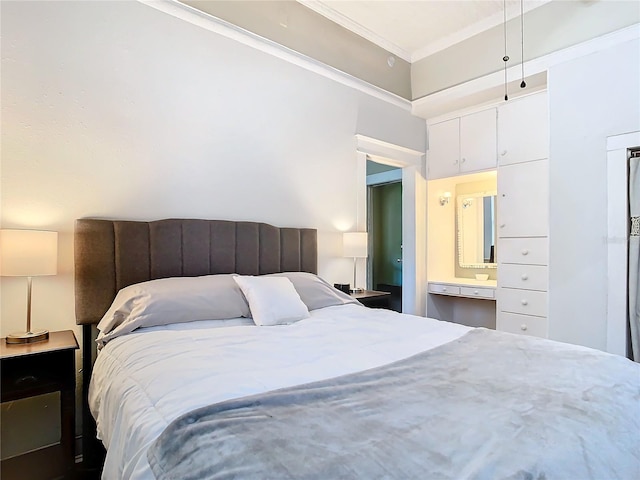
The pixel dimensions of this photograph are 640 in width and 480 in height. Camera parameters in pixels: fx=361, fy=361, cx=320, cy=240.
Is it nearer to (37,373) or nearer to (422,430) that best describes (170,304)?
(37,373)

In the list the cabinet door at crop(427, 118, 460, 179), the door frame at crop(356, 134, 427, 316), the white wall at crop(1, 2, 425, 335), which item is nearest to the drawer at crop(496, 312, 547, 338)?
the door frame at crop(356, 134, 427, 316)

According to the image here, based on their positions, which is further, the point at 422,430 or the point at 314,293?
the point at 314,293

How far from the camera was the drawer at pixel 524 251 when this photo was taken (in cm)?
324

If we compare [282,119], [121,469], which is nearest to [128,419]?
[121,469]

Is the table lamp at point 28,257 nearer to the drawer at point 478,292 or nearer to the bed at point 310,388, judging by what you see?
the bed at point 310,388

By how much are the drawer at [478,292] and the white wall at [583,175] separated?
603 mm

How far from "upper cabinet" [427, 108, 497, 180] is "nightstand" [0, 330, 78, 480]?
3677 millimetres

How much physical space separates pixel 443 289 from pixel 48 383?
11.6ft

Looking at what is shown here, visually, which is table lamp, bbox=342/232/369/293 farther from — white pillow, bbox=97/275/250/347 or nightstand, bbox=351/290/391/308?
white pillow, bbox=97/275/250/347

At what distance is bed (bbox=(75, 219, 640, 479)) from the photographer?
0.73m

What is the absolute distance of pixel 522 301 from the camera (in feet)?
10.9

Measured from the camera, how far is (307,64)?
312cm

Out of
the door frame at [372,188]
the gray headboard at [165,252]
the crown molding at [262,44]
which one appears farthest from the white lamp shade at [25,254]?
the door frame at [372,188]

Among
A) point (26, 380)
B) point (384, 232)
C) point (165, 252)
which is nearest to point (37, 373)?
point (26, 380)
